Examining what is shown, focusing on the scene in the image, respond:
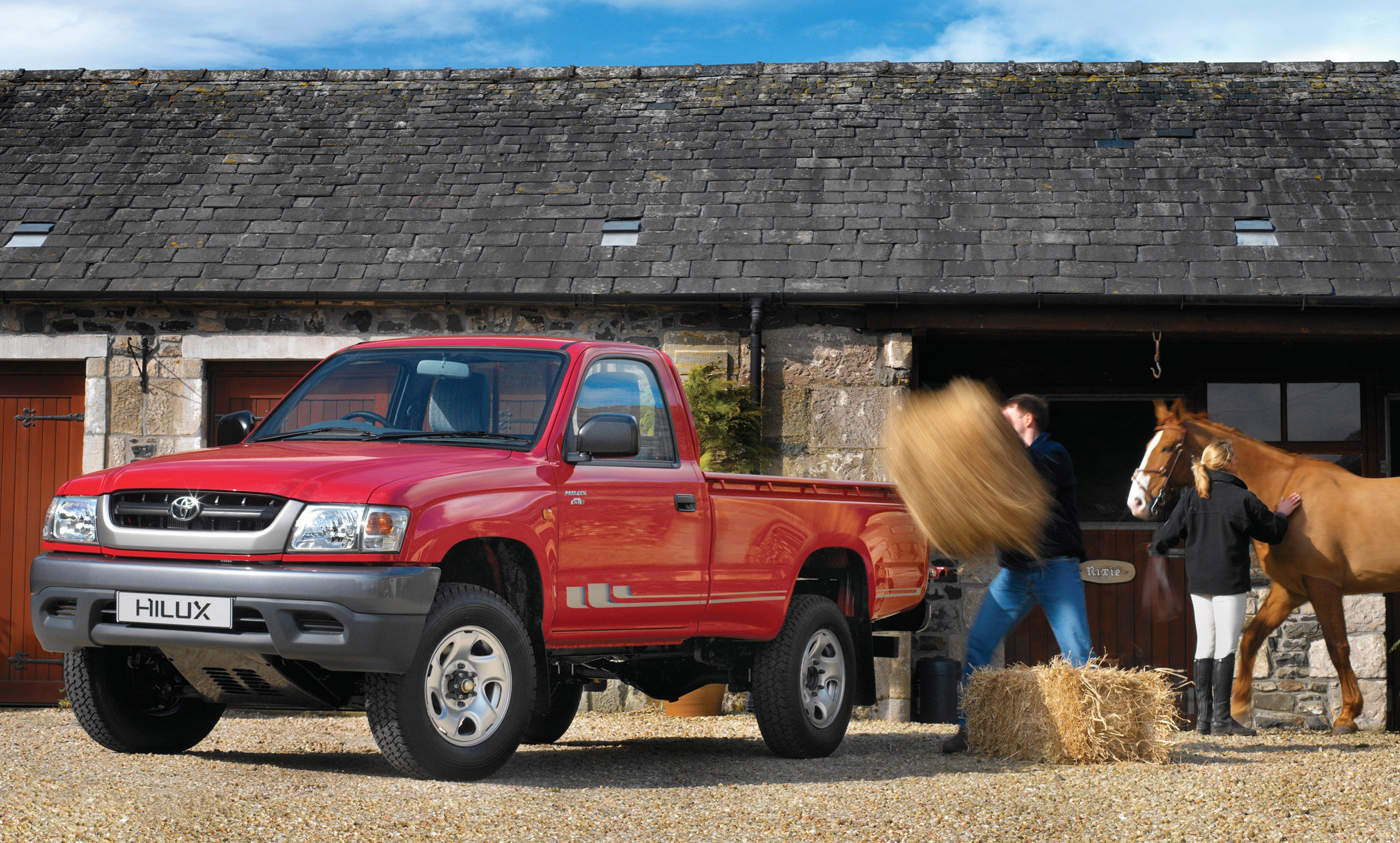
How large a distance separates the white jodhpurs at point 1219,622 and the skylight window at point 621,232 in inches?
188

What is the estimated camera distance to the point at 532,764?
605 centimetres

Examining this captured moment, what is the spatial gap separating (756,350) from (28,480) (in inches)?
218

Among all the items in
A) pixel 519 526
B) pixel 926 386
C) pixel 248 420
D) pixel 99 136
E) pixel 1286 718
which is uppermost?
pixel 99 136

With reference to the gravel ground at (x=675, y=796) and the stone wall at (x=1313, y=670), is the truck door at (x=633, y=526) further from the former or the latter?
the stone wall at (x=1313, y=670)

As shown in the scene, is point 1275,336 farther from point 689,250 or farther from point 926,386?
point 689,250

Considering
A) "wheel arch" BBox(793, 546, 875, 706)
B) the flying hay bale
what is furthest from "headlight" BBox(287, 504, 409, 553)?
the flying hay bale

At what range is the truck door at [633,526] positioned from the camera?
553 cm

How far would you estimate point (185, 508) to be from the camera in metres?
5.00

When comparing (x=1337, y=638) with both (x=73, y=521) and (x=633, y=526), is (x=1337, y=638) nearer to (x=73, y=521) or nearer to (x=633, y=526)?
(x=633, y=526)

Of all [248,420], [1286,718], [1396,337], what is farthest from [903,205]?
[248,420]

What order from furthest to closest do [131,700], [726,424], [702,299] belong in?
1. [702,299]
2. [726,424]
3. [131,700]

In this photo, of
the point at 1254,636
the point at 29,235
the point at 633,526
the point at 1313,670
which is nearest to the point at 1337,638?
the point at 1254,636

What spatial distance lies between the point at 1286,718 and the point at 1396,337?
9.59 ft

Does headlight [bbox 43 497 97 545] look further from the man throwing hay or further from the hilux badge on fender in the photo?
the man throwing hay
